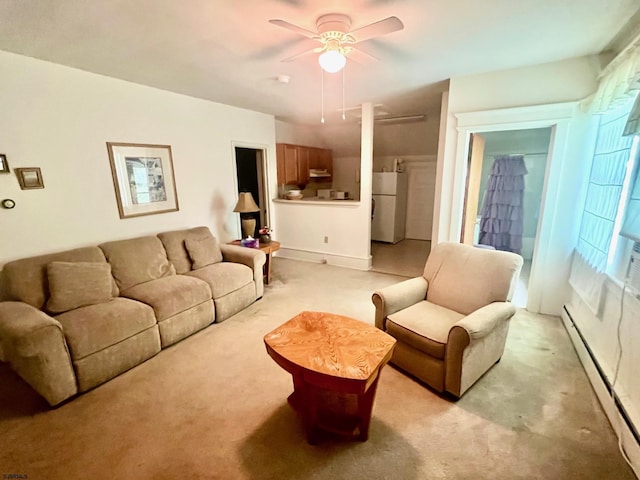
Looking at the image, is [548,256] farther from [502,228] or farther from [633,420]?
[502,228]

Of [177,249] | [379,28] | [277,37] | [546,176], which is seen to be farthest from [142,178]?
[546,176]

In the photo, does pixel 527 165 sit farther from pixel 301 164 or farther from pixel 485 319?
pixel 485 319

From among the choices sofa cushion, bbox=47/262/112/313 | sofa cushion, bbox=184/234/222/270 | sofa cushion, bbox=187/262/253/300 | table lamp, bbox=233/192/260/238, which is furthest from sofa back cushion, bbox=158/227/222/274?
sofa cushion, bbox=47/262/112/313

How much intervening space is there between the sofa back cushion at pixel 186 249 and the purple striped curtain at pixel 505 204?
4375mm

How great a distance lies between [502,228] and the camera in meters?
4.72

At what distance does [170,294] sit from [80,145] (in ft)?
5.39

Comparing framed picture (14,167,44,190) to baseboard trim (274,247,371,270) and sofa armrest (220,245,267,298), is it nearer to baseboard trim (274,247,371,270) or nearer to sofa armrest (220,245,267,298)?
sofa armrest (220,245,267,298)

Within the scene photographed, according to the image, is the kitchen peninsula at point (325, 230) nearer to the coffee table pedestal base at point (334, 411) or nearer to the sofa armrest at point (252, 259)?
the sofa armrest at point (252, 259)

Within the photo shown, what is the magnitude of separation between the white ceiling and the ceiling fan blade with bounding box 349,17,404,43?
144mm

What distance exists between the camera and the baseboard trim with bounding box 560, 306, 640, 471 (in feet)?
4.66

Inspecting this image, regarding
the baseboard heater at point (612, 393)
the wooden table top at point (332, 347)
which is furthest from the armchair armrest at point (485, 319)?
the baseboard heater at point (612, 393)

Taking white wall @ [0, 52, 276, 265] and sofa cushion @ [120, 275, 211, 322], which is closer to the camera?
white wall @ [0, 52, 276, 265]

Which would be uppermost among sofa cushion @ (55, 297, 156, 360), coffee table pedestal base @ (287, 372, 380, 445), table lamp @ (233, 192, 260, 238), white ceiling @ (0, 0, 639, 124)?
white ceiling @ (0, 0, 639, 124)

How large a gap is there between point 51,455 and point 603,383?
328 cm
